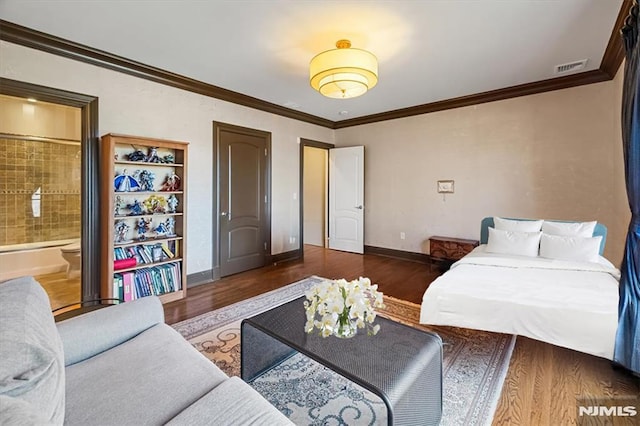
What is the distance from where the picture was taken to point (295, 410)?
1717mm

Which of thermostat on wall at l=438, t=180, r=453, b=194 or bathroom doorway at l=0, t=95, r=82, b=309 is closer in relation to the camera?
bathroom doorway at l=0, t=95, r=82, b=309

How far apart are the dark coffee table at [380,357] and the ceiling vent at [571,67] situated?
3.69 metres

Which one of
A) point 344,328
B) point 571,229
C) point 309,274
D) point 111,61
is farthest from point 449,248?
point 111,61

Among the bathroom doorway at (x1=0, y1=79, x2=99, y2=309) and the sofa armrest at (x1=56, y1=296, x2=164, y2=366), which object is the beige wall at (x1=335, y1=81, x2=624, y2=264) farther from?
the bathroom doorway at (x1=0, y1=79, x2=99, y2=309)

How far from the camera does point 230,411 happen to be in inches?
39.0

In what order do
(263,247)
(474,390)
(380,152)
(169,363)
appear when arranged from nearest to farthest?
(169,363) → (474,390) → (263,247) → (380,152)

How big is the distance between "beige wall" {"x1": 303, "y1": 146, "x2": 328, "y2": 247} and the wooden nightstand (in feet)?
9.04

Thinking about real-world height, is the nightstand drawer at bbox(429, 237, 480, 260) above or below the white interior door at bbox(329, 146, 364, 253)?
below

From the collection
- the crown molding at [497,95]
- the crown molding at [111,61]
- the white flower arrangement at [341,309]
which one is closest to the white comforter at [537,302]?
the white flower arrangement at [341,309]

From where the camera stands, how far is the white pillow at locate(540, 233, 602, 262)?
9.41ft

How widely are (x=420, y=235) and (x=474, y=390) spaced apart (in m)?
3.48

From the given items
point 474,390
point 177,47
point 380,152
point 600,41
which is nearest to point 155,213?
point 177,47

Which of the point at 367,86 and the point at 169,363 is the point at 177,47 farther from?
the point at 169,363

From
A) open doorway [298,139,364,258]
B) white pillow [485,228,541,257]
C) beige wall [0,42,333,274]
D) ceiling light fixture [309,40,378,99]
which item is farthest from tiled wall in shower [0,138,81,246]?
white pillow [485,228,541,257]
